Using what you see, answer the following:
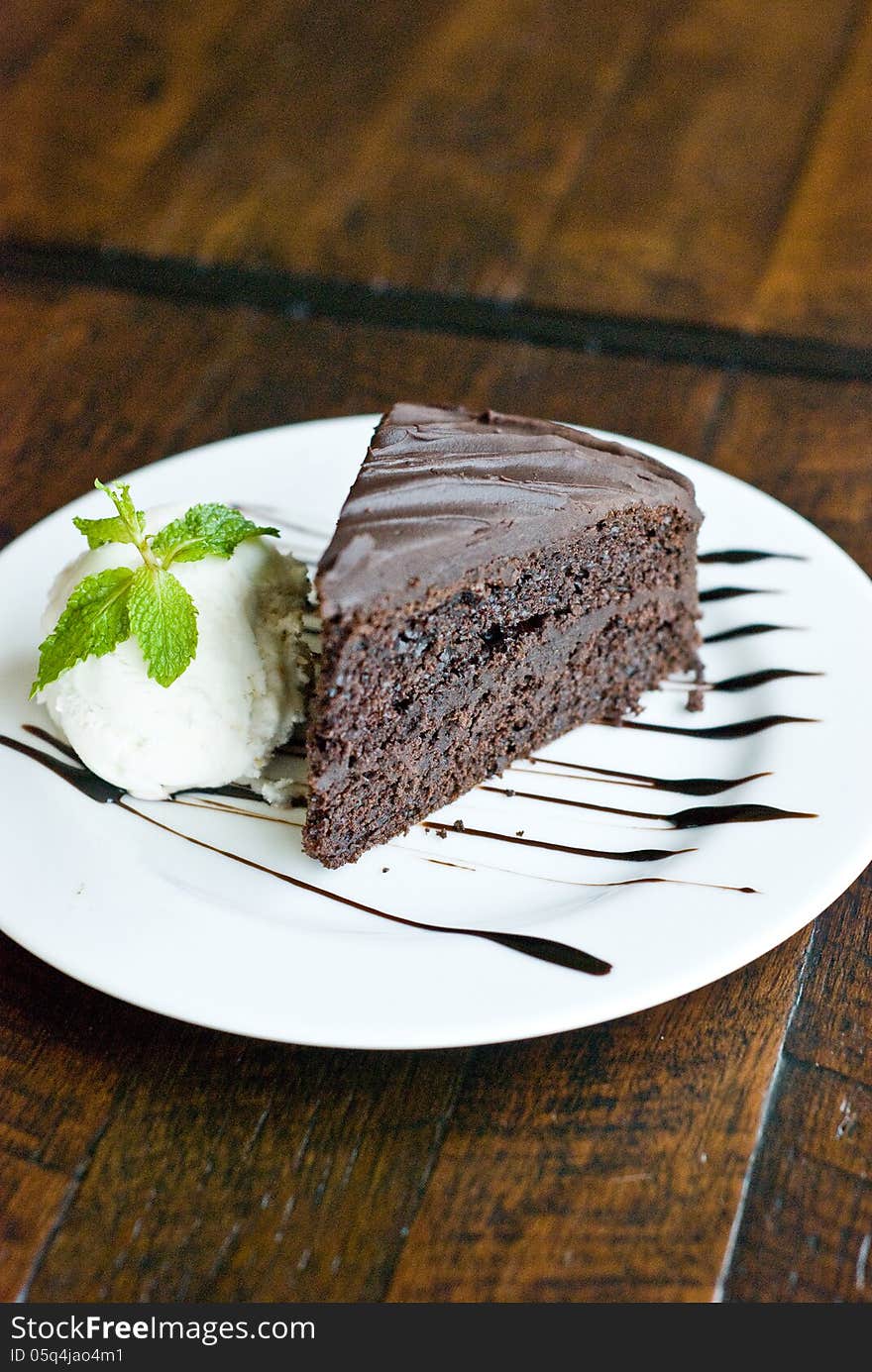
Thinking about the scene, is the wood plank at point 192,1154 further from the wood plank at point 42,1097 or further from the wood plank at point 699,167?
the wood plank at point 699,167

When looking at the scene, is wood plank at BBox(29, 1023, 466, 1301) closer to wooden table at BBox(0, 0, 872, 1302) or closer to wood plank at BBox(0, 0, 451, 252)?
wooden table at BBox(0, 0, 872, 1302)

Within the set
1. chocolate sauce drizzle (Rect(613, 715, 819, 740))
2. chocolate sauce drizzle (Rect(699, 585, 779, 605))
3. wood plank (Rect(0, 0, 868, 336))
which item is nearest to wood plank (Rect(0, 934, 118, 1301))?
chocolate sauce drizzle (Rect(613, 715, 819, 740))

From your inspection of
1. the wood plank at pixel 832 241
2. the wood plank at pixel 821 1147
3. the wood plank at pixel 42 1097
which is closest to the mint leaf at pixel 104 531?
the wood plank at pixel 42 1097

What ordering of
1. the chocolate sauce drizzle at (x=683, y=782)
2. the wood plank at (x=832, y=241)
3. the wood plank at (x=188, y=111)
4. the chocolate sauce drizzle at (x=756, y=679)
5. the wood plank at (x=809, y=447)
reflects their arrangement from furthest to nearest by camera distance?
the wood plank at (x=188, y=111)
the wood plank at (x=832, y=241)
the wood plank at (x=809, y=447)
the chocolate sauce drizzle at (x=756, y=679)
the chocolate sauce drizzle at (x=683, y=782)

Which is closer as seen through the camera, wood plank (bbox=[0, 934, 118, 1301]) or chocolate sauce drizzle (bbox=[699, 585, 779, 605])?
wood plank (bbox=[0, 934, 118, 1301])

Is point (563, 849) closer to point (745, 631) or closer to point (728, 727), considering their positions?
point (728, 727)

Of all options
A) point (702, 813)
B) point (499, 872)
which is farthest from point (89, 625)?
point (702, 813)

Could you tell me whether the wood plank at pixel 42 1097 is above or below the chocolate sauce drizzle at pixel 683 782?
above

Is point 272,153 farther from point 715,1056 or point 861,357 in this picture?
point 715,1056
